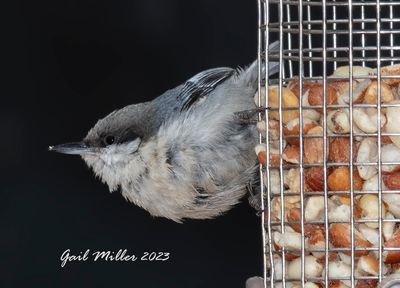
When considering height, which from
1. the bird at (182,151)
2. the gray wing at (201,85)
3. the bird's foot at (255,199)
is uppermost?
the gray wing at (201,85)

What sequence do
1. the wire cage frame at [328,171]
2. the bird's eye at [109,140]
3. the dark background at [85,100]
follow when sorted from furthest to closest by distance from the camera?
the dark background at [85,100] < the bird's eye at [109,140] < the wire cage frame at [328,171]

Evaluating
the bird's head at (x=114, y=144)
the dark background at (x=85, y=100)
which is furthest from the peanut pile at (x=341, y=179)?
the dark background at (x=85, y=100)

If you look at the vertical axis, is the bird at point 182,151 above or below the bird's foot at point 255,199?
above

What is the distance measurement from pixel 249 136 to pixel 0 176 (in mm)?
1857

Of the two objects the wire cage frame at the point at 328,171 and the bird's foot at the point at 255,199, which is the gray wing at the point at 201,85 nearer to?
the bird's foot at the point at 255,199

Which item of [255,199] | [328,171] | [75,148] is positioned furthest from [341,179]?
[75,148]

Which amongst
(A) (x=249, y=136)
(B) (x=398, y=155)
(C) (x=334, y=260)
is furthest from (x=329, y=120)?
(A) (x=249, y=136)

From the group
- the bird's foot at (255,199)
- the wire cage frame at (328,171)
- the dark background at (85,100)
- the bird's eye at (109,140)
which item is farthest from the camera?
the dark background at (85,100)

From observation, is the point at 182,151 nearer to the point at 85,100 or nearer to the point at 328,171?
the point at 328,171

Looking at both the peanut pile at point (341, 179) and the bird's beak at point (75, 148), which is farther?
the bird's beak at point (75, 148)

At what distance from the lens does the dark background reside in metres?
5.25

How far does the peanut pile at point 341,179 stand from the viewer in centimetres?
295

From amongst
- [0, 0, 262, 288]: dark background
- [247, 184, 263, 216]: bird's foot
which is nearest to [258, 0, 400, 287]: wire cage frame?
[247, 184, 263, 216]: bird's foot

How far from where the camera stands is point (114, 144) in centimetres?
405
